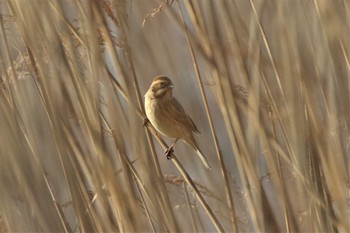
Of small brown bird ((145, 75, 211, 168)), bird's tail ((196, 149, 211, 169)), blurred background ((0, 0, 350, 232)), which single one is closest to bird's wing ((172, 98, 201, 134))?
small brown bird ((145, 75, 211, 168))

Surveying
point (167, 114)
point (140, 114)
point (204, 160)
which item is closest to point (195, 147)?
point (204, 160)

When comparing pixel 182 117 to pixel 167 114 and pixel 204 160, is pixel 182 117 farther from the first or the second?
pixel 204 160

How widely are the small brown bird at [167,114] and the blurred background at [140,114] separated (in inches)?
40.2

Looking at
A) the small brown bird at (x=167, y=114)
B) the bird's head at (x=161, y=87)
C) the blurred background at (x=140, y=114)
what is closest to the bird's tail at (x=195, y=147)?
the small brown bird at (x=167, y=114)

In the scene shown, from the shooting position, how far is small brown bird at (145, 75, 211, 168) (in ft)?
11.8

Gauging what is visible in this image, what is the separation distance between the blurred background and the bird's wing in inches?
34.1

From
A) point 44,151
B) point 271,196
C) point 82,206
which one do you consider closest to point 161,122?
point 271,196

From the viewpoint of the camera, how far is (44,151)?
2.34m

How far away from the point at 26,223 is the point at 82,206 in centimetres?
19

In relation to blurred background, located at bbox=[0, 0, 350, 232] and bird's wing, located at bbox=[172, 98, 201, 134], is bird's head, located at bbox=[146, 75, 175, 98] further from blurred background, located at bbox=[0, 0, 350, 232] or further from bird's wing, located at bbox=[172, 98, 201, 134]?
blurred background, located at bbox=[0, 0, 350, 232]

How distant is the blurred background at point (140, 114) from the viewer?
1.95 m

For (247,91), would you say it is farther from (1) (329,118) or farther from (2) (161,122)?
(2) (161,122)

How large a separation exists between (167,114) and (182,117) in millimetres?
154

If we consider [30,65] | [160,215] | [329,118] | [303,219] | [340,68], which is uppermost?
[30,65]
